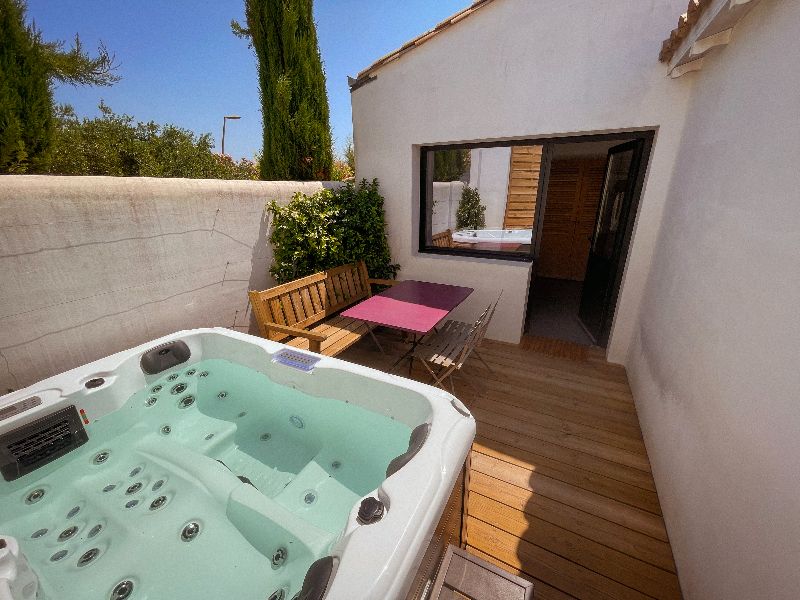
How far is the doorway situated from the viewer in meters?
Answer: 3.58

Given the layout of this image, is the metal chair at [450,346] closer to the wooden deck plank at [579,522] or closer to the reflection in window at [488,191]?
the wooden deck plank at [579,522]

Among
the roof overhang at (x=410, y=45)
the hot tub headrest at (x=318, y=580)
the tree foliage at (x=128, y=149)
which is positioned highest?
the roof overhang at (x=410, y=45)

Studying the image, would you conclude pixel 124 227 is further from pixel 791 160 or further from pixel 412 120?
pixel 791 160

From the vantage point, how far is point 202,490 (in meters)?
1.94

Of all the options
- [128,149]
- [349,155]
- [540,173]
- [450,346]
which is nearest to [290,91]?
[128,149]

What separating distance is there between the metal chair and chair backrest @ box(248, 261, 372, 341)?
1.25m

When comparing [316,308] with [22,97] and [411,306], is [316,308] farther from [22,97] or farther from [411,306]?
[22,97]

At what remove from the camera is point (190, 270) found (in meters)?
2.96

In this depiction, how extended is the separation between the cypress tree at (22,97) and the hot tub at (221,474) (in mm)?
1732

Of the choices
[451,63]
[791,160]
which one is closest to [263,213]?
[451,63]

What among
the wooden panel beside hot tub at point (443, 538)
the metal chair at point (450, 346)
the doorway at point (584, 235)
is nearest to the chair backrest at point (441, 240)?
the doorway at point (584, 235)

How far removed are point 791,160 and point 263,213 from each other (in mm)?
3895

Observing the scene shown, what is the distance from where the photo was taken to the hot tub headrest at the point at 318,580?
42.8 inches

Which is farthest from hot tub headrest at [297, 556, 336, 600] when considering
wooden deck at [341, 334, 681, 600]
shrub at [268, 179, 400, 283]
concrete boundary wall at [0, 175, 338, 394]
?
shrub at [268, 179, 400, 283]
